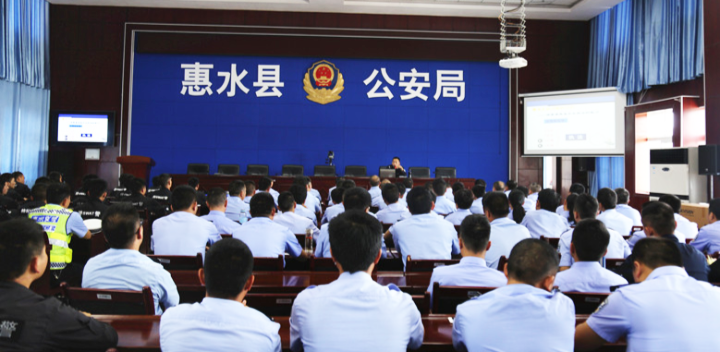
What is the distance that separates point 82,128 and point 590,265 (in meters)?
9.94

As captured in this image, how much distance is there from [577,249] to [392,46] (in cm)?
848

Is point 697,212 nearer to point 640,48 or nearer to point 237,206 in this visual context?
point 640,48

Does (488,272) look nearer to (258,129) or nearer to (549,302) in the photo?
(549,302)

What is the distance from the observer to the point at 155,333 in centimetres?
154

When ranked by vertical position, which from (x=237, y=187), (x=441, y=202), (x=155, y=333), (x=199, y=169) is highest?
(x=199, y=169)

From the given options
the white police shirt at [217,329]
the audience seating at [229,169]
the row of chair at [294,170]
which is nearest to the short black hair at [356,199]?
the white police shirt at [217,329]

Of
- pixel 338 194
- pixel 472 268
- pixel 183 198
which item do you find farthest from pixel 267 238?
pixel 338 194

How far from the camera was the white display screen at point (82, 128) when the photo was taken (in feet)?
31.6

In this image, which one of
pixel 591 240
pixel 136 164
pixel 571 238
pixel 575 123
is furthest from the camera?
pixel 575 123

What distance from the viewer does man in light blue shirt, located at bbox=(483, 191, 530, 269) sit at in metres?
3.08

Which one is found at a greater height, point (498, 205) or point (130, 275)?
point (498, 205)

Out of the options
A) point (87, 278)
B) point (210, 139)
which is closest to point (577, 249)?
point (87, 278)

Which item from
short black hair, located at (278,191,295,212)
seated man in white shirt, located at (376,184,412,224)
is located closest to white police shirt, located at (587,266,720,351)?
short black hair, located at (278,191,295,212)

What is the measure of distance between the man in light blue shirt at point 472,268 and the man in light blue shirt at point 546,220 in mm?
1924
